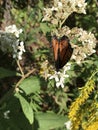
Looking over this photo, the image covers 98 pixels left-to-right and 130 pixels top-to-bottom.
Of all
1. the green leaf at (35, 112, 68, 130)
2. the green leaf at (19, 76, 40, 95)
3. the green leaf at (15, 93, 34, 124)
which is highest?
the green leaf at (19, 76, 40, 95)

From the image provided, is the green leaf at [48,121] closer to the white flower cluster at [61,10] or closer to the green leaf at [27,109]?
the green leaf at [27,109]

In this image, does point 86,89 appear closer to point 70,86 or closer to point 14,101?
point 14,101

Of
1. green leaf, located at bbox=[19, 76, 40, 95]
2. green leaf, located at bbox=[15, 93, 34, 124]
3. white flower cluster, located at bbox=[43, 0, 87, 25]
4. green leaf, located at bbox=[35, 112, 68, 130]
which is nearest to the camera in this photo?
green leaf, located at bbox=[15, 93, 34, 124]

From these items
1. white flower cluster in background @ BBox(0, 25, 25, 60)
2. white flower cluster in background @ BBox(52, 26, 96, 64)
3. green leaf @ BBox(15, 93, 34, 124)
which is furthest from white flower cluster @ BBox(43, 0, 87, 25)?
green leaf @ BBox(15, 93, 34, 124)

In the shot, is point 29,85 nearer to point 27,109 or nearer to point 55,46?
point 27,109

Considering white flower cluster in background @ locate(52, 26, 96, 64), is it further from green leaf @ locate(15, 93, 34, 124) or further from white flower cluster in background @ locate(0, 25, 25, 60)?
green leaf @ locate(15, 93, 34, 124)

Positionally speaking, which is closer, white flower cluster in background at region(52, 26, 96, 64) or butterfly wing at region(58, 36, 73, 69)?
butterfly wing at region(58, 36, 73, 69)
